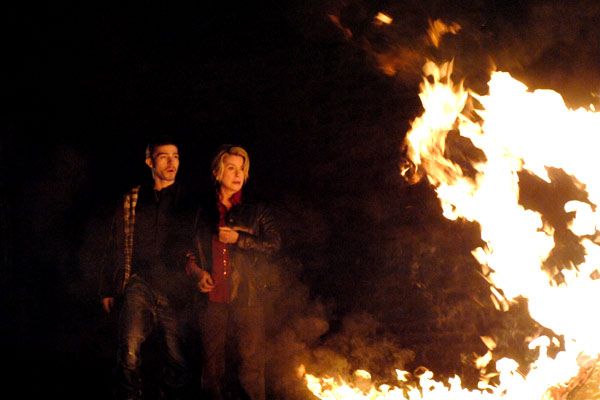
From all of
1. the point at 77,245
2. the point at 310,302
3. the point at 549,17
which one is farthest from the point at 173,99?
the point at 549,17

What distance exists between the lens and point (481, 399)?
5715mm

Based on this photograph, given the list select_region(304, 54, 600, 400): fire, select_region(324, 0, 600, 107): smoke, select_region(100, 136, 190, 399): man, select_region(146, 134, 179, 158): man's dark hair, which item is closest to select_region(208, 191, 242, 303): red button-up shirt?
select_region(100, 136, 190, 399): man

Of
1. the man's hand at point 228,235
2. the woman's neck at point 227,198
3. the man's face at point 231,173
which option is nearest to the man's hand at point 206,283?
the man's hand at point 228,235

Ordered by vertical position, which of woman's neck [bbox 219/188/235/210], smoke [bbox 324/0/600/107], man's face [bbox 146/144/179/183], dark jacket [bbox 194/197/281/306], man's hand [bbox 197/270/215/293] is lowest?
man's hand [bbox 197/270/215/293]

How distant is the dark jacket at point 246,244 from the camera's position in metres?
6.41

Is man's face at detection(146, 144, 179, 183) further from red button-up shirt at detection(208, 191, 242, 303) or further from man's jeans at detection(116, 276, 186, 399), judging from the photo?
man's jeans at detection(116, 276, 186, 399)

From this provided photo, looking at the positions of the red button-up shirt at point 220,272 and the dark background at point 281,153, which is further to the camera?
the dark background at point 281,153

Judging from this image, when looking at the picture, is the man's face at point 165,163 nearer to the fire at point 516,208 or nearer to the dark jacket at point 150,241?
the dark jacket at point 150,241

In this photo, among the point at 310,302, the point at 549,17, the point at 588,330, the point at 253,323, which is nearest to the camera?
the point at 588,330

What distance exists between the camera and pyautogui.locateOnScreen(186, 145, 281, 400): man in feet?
20.8

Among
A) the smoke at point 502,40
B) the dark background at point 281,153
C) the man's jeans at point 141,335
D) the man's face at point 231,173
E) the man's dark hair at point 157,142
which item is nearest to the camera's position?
the man's jeans at point 141,335

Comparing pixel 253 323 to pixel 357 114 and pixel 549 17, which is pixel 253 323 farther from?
pixel 549 17

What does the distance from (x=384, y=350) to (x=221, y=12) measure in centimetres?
371

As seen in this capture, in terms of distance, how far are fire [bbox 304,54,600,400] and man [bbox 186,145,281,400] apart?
676 mm
